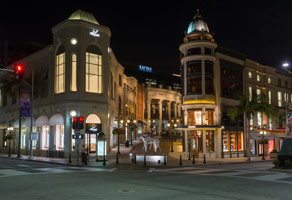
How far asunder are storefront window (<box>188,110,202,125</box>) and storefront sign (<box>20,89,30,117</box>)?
20.7 metres

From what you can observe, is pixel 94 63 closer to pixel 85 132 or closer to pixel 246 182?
pixel 85 132

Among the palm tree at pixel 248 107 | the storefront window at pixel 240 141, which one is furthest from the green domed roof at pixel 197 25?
the storefront window at pixel 240 141

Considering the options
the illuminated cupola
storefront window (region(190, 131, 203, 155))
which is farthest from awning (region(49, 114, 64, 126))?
the illuminated cupola

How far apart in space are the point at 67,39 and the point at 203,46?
16.9m

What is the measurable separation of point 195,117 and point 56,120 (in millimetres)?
17459

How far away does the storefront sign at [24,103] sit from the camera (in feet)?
138

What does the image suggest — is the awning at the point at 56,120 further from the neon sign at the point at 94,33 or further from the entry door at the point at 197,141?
the entry door at the point at 197,141

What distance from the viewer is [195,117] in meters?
41.4

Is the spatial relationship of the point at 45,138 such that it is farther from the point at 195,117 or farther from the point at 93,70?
the point at 195,117

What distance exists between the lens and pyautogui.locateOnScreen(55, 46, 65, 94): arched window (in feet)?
135

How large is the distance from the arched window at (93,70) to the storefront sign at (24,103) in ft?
27.3

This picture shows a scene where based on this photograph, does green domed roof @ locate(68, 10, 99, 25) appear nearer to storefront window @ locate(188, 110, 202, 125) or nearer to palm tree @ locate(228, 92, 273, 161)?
storefront window @ locate(188, 110, 202, 125)

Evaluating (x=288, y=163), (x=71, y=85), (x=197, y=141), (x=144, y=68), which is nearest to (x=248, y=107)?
(x=197, y=141)

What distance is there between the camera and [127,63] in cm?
11119
